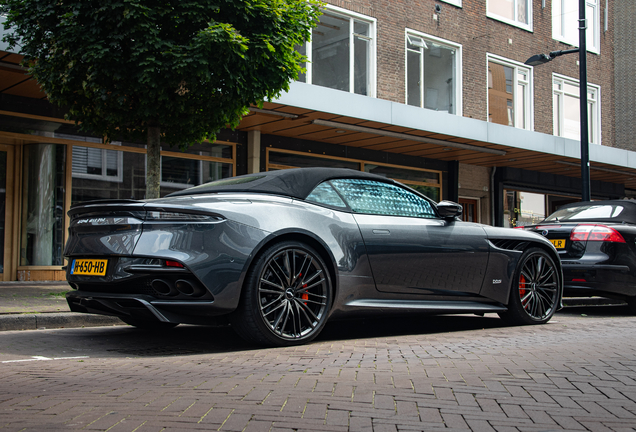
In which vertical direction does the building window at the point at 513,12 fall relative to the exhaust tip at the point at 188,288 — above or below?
above

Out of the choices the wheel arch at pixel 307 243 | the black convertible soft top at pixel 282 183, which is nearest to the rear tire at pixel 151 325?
the black convertible soft top at pixel 282 183

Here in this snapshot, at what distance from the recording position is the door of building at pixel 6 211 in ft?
35.9

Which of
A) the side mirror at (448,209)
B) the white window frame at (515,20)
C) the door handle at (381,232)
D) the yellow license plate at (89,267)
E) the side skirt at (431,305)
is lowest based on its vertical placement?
the side skirt at (431,305)

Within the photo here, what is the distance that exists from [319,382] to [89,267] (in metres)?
2.01

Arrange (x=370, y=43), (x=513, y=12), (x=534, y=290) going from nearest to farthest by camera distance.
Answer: (x=534, y=290) < (x=370, y=43) < (x=513, y=12)

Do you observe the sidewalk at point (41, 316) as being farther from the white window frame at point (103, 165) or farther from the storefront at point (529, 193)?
the storefront at point (529, 193)

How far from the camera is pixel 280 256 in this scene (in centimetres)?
464

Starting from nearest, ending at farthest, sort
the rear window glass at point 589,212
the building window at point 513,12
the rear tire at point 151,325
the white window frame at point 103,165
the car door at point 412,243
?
the car door at point 412,243, the rear tire at point 151,325, the rear window glass at point 589,212, the white window frame at point 103,165, the building window at point 513,12

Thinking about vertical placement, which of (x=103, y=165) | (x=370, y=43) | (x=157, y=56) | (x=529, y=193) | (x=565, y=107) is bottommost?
(x=103, y=165)

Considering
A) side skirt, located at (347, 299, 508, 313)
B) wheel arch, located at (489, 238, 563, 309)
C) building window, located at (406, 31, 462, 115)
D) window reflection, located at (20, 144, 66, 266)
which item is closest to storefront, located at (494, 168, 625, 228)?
building window, located at (406, 31, 462, 115)

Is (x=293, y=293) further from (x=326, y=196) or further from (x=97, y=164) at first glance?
(x=97, y=164)

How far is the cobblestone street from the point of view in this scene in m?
2.78

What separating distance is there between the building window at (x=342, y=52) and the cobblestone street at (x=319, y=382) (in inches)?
405

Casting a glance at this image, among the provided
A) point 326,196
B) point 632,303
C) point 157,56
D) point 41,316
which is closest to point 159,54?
point 157,56
